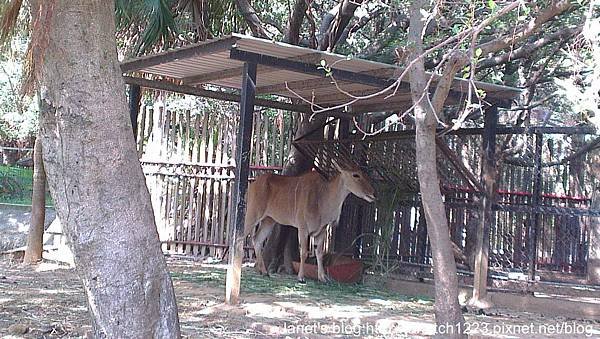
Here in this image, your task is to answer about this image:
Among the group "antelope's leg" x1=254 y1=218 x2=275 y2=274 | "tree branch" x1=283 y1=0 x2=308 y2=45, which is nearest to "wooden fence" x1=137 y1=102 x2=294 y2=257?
"antelope's leg" x1=254 y1=218 x2=275 y2=274

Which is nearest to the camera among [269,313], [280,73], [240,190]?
[269,313]

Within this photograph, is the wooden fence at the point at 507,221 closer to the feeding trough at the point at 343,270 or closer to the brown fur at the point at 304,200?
the feeding trough at the point at 343,270

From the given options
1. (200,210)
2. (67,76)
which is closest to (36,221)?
(200,210)

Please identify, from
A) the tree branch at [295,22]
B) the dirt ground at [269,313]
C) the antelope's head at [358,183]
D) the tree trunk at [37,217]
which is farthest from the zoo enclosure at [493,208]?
the tree trunk at [37,217]

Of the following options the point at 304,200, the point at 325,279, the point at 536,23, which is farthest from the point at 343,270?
the point at 536,23

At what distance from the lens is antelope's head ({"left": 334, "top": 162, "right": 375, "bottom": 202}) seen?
11242 mm

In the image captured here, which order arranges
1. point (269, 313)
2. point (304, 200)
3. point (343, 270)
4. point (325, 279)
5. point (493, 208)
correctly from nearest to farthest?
point (269, 313) < point (493, 208) < point (325, 279) < point (343, 270) < point (304, 200)

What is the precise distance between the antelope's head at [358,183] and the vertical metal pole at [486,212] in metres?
1.88

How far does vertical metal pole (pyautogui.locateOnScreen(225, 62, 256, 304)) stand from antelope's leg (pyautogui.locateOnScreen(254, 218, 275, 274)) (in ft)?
11.7

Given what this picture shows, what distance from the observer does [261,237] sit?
1238cm

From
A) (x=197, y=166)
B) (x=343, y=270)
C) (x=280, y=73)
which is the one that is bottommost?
(x=343, y=270)

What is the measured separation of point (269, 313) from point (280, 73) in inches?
123

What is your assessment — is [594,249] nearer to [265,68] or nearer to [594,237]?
[594,237]

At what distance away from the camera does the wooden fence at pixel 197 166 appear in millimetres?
13109
